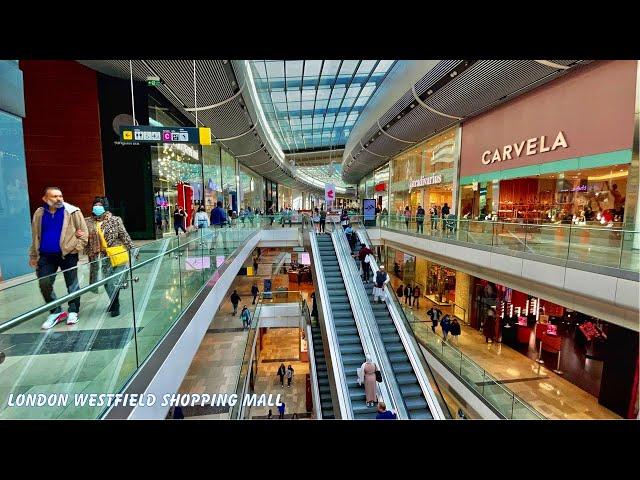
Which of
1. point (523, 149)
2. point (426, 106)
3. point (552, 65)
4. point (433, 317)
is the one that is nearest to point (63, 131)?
point (426, 106)

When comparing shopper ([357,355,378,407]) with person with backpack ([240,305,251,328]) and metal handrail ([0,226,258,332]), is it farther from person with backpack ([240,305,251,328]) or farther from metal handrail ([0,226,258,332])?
person with backpack ([240,305,251,328])

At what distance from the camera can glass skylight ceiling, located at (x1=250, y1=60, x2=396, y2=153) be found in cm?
1265

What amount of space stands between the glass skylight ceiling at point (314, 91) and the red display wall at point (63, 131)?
5989 mm

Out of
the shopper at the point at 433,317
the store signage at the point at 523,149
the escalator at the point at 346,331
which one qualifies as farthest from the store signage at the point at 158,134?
the store signage at the point at 523,149

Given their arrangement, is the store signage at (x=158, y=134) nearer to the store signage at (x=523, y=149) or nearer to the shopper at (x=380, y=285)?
the shopper at (x=380, y=285)

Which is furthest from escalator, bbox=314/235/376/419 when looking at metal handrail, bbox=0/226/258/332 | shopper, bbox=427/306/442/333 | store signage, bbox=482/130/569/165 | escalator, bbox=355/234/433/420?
Answer: store signage, bbox=482/130/569/165

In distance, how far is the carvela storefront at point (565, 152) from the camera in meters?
7.27
